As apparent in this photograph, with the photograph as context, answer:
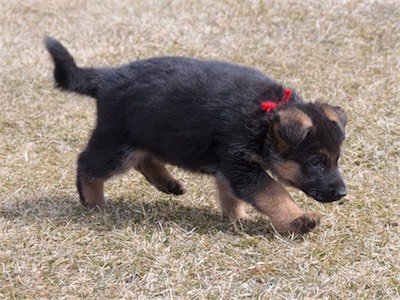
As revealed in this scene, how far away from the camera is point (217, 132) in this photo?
15.4 feet

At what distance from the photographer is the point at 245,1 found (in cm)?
963

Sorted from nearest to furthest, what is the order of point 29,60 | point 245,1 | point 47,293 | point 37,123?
1. point 47,293
2. point 37,123
3. point 29,60
4. point 245,1

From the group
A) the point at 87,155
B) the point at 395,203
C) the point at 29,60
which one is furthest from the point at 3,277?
the point at 29,60

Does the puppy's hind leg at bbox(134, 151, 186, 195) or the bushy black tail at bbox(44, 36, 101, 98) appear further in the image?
the puppy's hind leg at bbox(134, 151, 186, 195)

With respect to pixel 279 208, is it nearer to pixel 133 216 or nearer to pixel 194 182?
pixel 133 216

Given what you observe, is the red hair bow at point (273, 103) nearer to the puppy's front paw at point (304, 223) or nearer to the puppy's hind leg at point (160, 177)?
the puppy's front paw at point (304, 223)

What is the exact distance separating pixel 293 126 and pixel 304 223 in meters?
0.63

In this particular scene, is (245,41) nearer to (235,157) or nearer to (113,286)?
(235,157)

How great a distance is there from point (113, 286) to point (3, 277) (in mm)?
658

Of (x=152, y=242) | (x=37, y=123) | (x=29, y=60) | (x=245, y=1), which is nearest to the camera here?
(x=152, y=242)

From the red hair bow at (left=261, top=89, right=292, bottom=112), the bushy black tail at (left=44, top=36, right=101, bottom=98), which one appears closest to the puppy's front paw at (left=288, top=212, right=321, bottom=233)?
the red hair bow at (left=261, top=89, right=292, bottom=112)

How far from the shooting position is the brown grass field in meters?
4.18

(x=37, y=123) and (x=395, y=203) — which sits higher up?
(x=395, y=203)

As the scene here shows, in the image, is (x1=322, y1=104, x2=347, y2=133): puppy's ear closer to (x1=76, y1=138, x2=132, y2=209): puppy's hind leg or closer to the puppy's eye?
the puppy's eye
